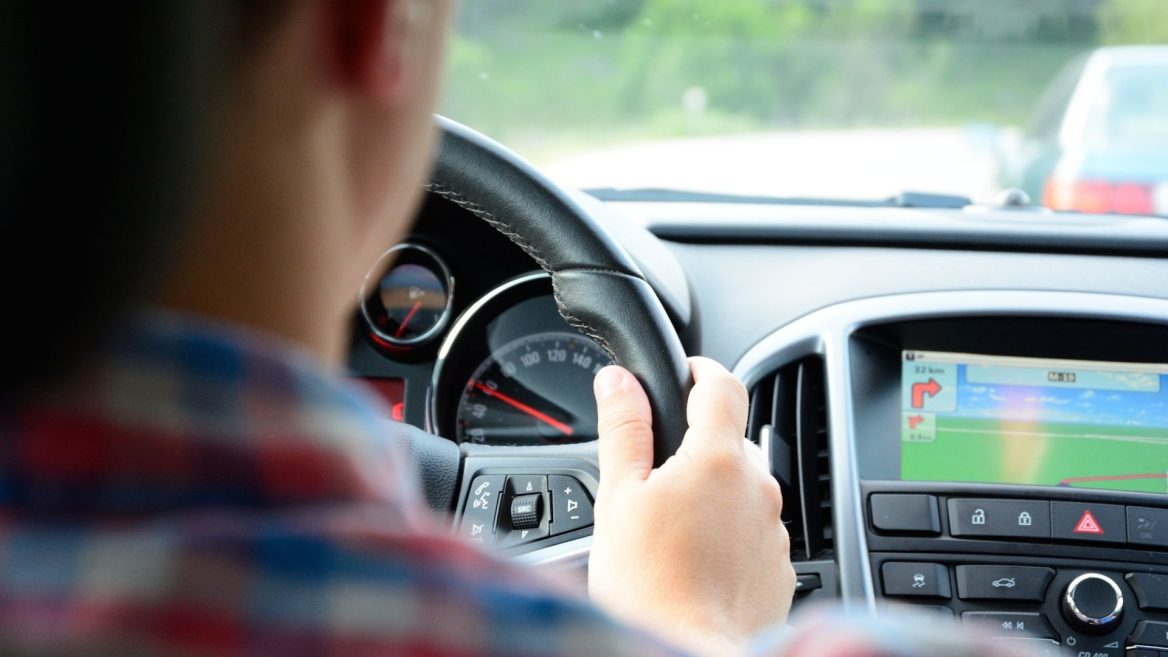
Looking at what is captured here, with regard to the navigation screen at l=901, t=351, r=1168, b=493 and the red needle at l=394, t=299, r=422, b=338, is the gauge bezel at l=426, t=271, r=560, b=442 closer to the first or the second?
the red needle at l=394, t=299, r=422, b=338

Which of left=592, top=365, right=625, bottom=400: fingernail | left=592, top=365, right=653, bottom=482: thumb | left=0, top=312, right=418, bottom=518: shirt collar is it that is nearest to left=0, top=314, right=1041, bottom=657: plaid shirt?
left=0, top=312, right=418, bottom=518: shirt collar

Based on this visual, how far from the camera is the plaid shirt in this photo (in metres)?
0.49

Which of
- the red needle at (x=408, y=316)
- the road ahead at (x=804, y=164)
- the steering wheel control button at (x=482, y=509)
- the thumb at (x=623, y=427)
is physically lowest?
the steering wheel control button at (x=482, y=509)

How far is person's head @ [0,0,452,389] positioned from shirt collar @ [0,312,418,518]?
0.07 ft

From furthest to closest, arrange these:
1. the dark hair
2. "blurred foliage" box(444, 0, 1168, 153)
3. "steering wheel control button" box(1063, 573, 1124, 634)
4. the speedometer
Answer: "blurred foliage" box(444, 0, 1168, 153) → the speedometer → "steering wheel control button" box(1063, 573, 1124, 634) → the dark hair

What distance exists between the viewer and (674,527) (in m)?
1.14

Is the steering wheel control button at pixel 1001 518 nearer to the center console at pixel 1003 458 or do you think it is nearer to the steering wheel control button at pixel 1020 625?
the center console at pixel 1003 458

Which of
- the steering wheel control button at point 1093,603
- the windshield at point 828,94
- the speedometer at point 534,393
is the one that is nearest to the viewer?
the steering wheel control button at point 1093,603

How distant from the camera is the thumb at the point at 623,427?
1.28m

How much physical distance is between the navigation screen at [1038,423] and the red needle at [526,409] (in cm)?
57

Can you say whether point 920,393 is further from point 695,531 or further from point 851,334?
point 695,531

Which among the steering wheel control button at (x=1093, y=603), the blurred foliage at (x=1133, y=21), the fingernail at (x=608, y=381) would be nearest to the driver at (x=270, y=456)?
the fingernail at (x=608, y=381)

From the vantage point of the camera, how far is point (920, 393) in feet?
7.20

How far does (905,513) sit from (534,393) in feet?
2.08
